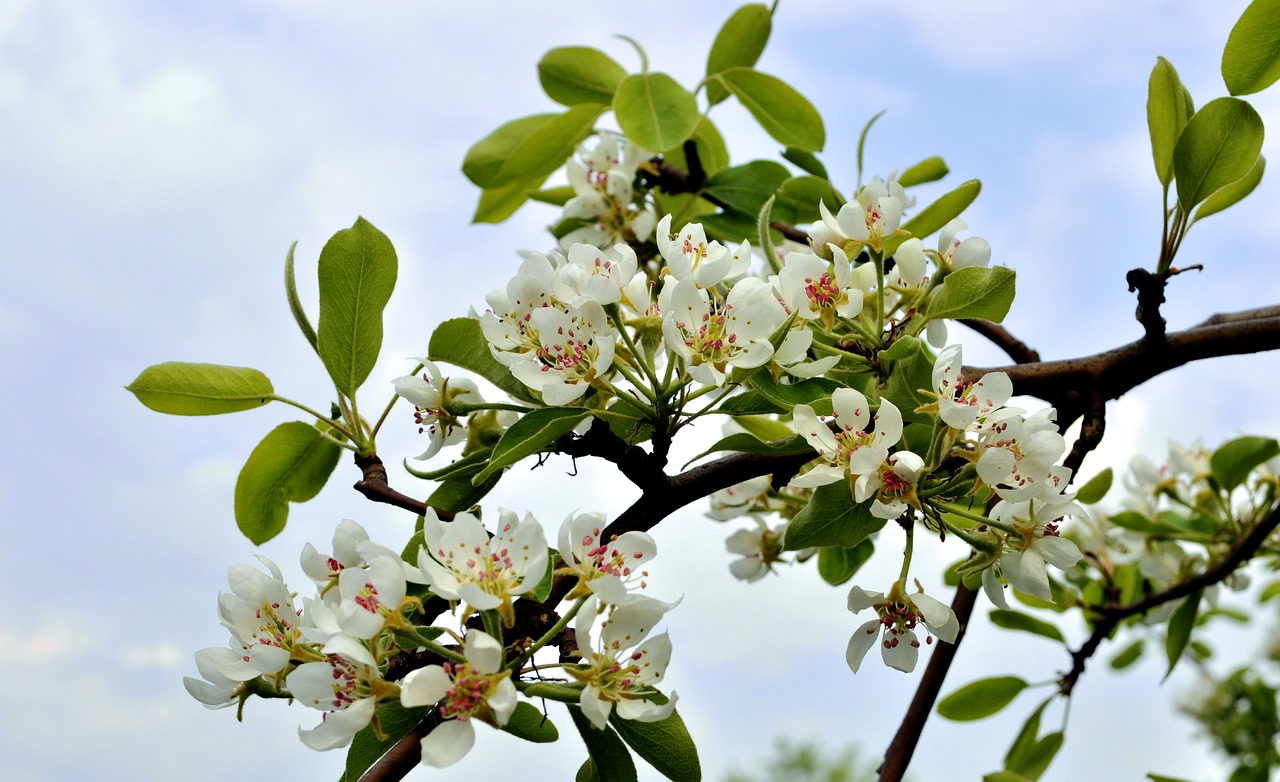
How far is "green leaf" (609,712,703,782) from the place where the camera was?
1100 millimetres

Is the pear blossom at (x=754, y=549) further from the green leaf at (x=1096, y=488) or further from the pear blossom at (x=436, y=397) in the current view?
the pear blossom at (x=436, y=397)

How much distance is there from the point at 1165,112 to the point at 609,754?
1182mm

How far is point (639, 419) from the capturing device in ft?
3.87

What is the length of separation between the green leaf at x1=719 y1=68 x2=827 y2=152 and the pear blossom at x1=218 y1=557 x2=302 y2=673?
1.17 metres

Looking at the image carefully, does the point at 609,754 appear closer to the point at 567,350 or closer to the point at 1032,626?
the point at 567,350

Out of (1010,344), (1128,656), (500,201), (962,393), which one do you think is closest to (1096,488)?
(1010,344)

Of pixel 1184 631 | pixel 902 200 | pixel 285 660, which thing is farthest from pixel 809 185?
pixel 1184 631

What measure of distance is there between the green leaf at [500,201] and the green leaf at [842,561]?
0.92 m

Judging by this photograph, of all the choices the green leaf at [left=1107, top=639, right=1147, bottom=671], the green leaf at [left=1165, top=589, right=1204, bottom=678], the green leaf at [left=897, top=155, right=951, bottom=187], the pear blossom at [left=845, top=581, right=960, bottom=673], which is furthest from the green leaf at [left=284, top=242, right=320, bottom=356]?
the green leaf at [left=1107, top=639, right=1147, bottom=671]

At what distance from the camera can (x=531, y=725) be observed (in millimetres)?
1097

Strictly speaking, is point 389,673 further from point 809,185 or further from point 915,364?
point 809,185

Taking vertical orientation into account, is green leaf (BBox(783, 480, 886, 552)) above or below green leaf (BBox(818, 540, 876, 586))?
below

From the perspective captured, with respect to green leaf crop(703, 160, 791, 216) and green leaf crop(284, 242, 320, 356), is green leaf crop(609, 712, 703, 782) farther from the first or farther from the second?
green leaf crop(703, 160, 791, 216)

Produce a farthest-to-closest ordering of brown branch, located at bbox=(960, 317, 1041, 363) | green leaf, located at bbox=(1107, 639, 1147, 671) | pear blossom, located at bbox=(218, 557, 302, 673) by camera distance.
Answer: green leaf, located at bbox=(1107, 639, 1147, 671)
brown branch, located at bbox=(960, 317, 1041, 363)
pear blossom, located at bbox=(218, 557, 302, 673)
